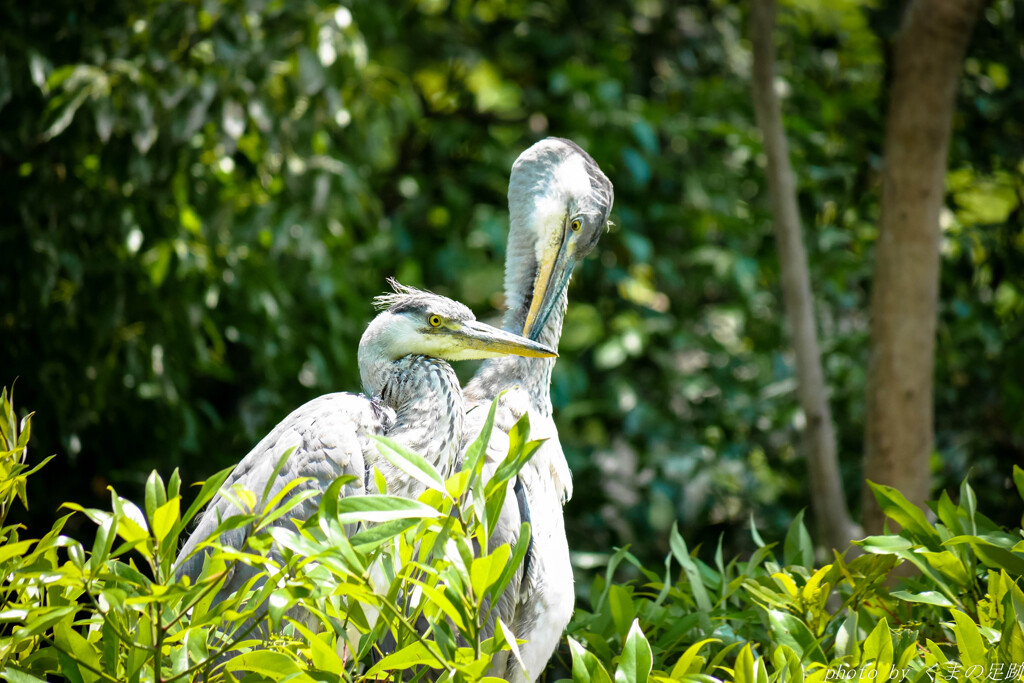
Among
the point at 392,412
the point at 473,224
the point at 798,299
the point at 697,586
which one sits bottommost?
the point at 473,224

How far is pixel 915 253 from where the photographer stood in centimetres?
341

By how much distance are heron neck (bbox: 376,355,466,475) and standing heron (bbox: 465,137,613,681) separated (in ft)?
0.41

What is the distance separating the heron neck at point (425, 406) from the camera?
232 cm

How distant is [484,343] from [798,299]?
6.06 ft

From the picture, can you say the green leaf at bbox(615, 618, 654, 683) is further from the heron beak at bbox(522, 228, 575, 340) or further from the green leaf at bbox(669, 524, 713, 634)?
the heron beak at bbox(522, 228, 575, 340)

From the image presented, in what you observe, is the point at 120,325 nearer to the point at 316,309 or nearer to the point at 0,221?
the point at 0,221

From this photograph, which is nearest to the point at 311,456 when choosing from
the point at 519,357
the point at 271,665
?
the point at 519,357

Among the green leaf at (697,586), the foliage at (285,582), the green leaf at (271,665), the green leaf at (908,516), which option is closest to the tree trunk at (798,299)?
the green leaf at (697,586)

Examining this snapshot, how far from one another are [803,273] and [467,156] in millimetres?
2468

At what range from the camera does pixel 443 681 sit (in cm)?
139

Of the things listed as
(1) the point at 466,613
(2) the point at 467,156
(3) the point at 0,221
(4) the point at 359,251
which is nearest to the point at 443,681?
(1) the point at 466,613

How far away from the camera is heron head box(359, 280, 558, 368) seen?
2.41 meters

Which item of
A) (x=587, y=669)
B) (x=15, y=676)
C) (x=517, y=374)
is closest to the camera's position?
(x=15, y=676)

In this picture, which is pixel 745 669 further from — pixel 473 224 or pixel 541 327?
pixel 473 224
